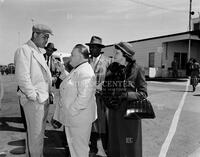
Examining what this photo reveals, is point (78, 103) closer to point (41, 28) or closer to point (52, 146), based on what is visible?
point (41, 28)

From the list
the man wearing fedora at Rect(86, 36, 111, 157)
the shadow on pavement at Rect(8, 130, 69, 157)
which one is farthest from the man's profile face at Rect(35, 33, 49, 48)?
the shadow on pavement at Rect(8, 130, 69, 157)

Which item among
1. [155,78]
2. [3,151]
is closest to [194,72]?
[155,78]

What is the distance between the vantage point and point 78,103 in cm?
299

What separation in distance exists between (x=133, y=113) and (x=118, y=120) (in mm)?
286

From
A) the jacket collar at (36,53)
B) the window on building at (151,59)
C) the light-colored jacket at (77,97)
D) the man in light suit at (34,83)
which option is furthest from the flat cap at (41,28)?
the window on building at (151,59)

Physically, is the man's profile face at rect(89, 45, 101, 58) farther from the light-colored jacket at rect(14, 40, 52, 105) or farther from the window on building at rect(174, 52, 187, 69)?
the window on building at rect(174, 52, 187, 69)

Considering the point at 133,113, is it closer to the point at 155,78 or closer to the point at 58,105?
the point at 58,105

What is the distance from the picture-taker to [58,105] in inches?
128

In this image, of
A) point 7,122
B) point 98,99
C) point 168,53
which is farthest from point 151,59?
point 98,99

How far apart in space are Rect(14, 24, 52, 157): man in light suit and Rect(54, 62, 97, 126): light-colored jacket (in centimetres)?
24

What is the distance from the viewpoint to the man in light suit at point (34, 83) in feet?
9.82

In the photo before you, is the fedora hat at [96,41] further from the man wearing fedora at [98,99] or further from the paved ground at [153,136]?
the paved ground at [153,136]

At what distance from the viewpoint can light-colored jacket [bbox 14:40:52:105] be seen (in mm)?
2977

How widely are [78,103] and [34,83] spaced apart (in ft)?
1.83
